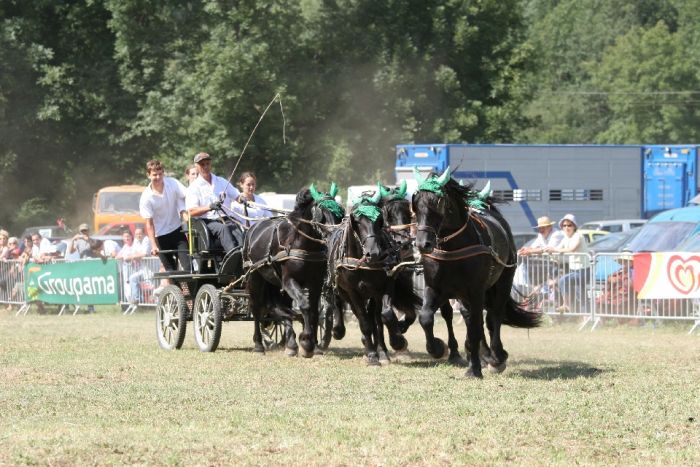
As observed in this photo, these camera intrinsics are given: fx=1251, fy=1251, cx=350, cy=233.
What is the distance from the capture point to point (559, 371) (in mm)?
12242

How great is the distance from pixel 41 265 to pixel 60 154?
17.7m

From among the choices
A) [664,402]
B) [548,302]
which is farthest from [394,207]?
[548,302]

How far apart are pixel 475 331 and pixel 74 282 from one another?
15441 millimetres

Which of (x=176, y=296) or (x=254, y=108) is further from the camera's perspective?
(x=254, y=108)

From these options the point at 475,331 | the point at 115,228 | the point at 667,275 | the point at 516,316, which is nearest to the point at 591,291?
the point at 667,275

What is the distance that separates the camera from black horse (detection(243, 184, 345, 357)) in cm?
1362

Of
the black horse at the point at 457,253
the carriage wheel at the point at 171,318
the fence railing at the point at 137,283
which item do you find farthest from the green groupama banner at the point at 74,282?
the black horse at the point at 457,253

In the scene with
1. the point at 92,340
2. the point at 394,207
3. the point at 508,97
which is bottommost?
the point at 92,340

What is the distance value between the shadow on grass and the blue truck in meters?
19.0

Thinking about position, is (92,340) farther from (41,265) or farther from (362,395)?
(41,265)

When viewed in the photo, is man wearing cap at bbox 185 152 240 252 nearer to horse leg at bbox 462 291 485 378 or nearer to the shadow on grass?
the shadow on grass

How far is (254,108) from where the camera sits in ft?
123

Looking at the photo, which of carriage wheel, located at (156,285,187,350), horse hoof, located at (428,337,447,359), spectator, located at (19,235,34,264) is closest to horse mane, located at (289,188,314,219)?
carriage wheel, located at (156,285,187,350)

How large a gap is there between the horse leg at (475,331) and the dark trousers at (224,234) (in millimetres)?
4063
